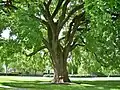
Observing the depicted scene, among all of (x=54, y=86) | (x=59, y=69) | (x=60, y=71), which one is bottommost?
(x=54, y=86)

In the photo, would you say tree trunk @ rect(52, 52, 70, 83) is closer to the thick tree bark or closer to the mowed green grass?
the thick tree bark

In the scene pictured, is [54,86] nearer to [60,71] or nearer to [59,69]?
[60,71]

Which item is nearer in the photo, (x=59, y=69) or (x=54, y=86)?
(x=54, y=86)

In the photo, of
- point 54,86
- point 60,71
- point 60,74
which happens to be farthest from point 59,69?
point 54,86

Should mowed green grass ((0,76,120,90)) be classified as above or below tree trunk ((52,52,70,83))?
below

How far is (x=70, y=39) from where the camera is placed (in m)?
32.1

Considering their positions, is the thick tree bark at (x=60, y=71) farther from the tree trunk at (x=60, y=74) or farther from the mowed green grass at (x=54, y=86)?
the mowed green grass at (x=54, y=86)

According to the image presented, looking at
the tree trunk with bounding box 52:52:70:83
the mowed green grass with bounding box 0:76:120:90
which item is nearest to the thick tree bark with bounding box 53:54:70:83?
the tree trunk with bounding box 52:52:70:83

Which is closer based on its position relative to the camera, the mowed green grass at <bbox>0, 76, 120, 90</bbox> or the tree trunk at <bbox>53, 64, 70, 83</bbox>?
the mowed green grass at <bbox>0, 76, 120, 90</bbox>

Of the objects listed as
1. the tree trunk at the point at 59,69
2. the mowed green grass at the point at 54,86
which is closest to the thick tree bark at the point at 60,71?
the tree trunk at the point at 59,69

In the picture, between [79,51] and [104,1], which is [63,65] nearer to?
[79,51]

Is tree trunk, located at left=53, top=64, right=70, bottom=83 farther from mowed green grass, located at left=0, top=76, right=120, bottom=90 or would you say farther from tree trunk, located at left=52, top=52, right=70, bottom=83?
mowed green grass, located at left=0, top=76, right=120, bottom=90

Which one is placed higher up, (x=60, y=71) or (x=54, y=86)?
(x=60, y=71)

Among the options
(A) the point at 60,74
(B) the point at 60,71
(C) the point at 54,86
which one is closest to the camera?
(C) the point at 54,86
